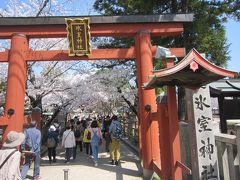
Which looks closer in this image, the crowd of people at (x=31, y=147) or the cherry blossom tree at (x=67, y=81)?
the crowd of people at (x=31, y=147)

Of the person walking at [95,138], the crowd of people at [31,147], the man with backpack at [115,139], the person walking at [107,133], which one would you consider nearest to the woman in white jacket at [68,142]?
the crowd of people at [31,147]

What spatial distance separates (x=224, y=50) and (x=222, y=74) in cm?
799

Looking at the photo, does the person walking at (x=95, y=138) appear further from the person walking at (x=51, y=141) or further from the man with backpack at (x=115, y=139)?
the person walking at (x=51, y=141)

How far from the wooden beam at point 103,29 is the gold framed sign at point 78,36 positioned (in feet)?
0.95

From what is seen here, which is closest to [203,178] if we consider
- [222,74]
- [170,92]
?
[170,92]

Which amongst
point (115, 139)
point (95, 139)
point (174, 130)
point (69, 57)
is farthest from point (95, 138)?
point (174, 130)

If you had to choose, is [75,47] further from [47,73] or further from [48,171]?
[47,73]

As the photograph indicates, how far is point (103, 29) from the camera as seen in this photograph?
10.9 metres

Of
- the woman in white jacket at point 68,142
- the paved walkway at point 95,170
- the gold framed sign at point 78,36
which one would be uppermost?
the gold framed sign at point 78,36

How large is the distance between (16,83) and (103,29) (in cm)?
347

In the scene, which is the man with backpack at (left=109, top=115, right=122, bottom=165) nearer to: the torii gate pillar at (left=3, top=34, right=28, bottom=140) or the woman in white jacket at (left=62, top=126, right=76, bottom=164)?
the woman in white jacket at (left=62, top=126, right=76, bottom=164)

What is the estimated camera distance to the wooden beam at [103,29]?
1066 cm

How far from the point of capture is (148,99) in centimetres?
999

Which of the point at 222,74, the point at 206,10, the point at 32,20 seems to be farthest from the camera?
the point at 206,10
